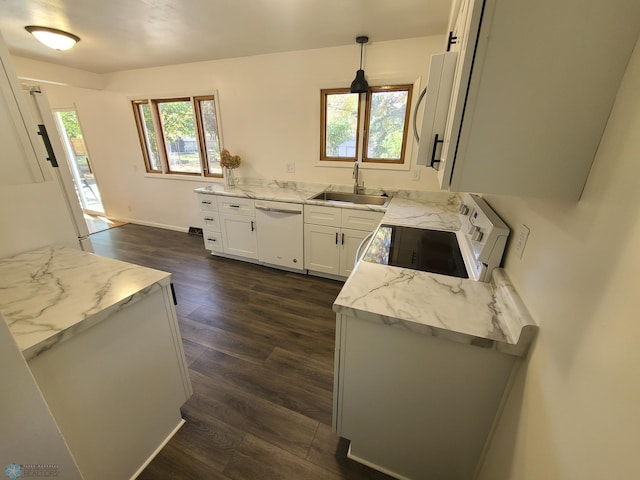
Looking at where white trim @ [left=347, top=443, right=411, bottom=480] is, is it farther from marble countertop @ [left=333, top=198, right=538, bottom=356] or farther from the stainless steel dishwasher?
the stainless steel dishwasher

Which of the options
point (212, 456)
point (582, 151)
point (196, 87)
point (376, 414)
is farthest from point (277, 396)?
point (196, 87)

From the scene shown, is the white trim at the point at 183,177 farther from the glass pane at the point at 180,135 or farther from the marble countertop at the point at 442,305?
the marble countertop at the point at 442,305

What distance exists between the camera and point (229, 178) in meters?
3.54

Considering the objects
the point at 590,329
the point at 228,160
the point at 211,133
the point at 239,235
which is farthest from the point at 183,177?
the point at 590,329

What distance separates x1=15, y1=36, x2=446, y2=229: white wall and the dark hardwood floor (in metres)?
A: 1.44

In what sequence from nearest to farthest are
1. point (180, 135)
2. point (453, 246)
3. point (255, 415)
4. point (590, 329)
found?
1. point (590, 329)
2. point (255, 415)
3. point (453, 246)
4. point (180, 135)

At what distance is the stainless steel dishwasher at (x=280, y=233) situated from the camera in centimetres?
290

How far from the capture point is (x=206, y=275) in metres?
3.07

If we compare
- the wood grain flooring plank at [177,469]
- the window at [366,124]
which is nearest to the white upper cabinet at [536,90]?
the wood grain flooring plank at [177,469]

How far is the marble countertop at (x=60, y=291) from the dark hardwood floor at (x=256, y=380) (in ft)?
2.92

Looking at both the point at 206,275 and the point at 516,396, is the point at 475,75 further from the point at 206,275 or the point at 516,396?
the point at 206,275

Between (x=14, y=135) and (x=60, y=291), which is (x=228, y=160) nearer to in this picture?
(x=14, y=135)

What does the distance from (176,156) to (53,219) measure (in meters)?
3.10

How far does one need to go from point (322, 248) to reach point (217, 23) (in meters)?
2.25
